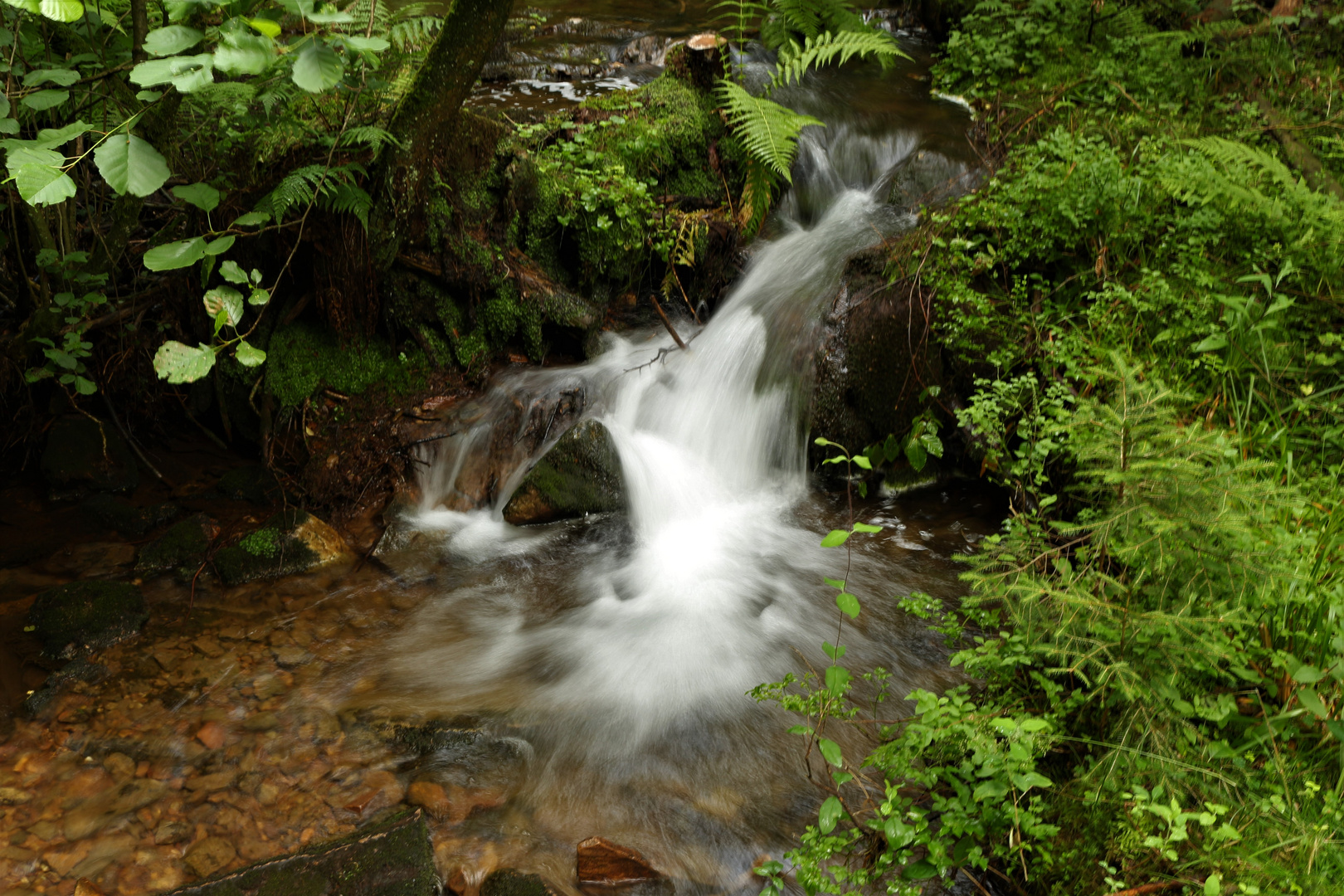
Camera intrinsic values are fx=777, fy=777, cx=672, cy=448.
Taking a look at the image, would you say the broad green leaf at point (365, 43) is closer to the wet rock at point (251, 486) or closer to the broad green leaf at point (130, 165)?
the broad green leaf at point (130, 165)

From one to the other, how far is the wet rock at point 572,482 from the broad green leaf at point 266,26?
2.61 metres

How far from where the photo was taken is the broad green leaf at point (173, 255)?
8.47ft

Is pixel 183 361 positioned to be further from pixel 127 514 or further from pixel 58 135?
pixel 127 514

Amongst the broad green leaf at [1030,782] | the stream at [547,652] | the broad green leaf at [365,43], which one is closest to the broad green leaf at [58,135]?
the broad green leaf at [365,43]

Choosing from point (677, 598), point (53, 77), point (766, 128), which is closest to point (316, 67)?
point (53, 77)

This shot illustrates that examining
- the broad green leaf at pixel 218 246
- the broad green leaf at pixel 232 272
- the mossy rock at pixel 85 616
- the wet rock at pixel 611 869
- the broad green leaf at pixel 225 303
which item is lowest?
the wet rock at pixel 611 869

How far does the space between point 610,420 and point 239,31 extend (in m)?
3.02

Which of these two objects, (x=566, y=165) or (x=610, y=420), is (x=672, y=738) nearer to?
(x=610, y=420)

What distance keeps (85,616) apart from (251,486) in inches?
44.4

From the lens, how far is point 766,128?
5.33 m

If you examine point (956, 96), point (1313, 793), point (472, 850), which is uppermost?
point (956, 96)

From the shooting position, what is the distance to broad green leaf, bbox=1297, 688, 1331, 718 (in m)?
2.11

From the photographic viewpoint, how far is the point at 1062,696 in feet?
8.60

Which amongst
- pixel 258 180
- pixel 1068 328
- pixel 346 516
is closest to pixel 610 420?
pixel 346 516
